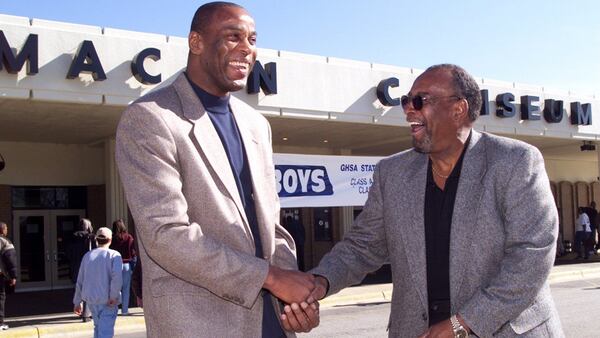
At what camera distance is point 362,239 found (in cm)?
343

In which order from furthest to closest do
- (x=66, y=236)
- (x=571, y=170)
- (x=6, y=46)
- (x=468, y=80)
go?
(x=571, y=170)
(x=66, y=236)
(x=6, y=46)
(x=468, y=80)

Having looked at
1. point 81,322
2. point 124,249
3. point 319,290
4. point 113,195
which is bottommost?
point 81,322

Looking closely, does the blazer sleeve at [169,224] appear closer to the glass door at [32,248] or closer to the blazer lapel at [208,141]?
the blazer lapel at [208,141]

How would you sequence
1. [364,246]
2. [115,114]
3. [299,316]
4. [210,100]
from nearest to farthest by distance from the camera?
[299,316] < [210,100] < [364,246] < [115,114]

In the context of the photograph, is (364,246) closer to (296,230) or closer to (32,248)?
(296,230)

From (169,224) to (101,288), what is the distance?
7140 mm

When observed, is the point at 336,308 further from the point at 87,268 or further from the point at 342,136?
the point at 342,136

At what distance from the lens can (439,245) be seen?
3.07 m

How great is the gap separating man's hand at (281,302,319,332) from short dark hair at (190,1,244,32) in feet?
3.66

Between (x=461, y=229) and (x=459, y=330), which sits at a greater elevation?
(x=461, y=229)

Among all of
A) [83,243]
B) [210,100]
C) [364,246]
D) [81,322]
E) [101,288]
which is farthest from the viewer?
[83,243]

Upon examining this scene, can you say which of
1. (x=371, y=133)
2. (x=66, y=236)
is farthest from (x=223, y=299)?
(x=66, y=236)

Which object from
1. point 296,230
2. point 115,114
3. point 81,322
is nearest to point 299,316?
point 81,322

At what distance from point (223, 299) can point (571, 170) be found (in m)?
31.0
